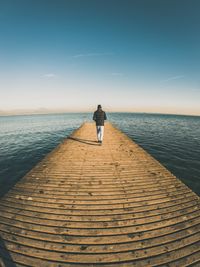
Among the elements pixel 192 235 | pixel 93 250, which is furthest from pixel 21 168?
pixel 192 235

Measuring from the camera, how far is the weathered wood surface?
10.6 feet

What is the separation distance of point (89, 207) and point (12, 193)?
3135mm

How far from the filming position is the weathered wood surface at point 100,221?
127 inches

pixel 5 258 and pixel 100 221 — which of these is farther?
pixel 100 221

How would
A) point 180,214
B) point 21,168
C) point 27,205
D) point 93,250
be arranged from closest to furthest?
point 93,250, point 180,214, point 27,205, point 21,168

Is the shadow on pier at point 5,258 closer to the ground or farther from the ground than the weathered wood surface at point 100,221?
closer to the ground

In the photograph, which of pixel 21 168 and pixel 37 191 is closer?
pixel 37 191

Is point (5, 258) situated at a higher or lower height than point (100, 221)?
lower

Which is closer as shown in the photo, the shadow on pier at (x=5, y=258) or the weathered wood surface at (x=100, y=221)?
the shadow on pier at (x=5, y=258)

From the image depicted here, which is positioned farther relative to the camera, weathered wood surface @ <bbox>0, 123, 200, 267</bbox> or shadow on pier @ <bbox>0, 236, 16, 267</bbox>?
weathered wood surface @ <bbox>0, 123, 200, 267</bbox>

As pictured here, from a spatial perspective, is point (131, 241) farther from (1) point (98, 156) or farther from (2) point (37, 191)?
(1) point (98, 156)

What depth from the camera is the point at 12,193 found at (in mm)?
5727

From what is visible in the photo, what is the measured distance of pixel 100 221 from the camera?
4.17 m

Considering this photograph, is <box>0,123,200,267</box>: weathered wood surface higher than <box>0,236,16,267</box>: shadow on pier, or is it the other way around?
<box>0,123,200,267</box>: weathered wood surface
